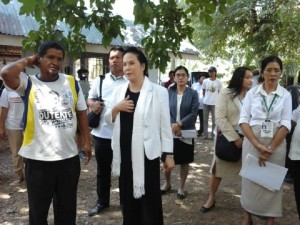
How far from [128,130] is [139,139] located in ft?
0.48

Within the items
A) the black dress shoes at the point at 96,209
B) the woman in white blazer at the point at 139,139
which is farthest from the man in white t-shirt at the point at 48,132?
the black dress shoes at the point at 96,209

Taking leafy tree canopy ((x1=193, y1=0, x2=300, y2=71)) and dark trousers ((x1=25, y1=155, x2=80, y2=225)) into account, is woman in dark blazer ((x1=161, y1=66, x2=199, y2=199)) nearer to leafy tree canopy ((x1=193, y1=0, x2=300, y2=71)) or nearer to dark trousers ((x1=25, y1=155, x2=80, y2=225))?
dark trousers ((x1=25, y1=155, x2=80, y2=225))

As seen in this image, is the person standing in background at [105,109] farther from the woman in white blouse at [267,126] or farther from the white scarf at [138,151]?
the woman in white blouse at [267,126]

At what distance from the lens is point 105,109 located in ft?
12.7

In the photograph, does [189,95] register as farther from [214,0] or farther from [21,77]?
[21,77]

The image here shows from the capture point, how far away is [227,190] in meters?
4.95

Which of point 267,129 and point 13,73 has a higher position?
point 13,73

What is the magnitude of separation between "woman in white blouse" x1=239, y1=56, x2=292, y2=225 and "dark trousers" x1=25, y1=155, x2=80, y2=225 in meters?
1.74

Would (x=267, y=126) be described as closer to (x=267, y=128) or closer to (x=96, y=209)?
(x=267, y=128)

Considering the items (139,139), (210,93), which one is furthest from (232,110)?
(210,93)

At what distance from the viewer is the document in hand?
10.8ft

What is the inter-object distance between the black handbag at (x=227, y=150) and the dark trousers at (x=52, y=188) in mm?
1747

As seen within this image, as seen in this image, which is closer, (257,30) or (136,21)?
(136,21)

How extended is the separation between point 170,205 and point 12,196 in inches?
88.3
